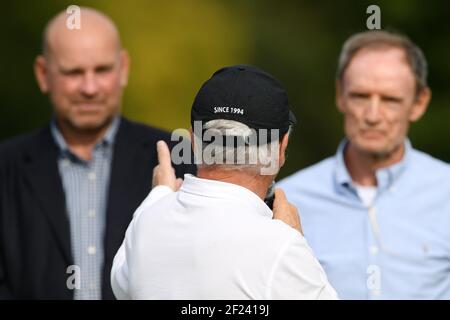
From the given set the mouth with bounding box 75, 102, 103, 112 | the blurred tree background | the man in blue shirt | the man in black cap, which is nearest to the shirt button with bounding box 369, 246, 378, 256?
the man in blue shirt

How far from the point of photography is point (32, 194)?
217 inches

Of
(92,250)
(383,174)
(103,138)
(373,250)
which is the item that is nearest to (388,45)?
(383,174)

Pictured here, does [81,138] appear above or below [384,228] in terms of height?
above

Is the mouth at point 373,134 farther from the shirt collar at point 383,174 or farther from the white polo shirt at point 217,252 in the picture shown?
the white polo shirt at point 217,252

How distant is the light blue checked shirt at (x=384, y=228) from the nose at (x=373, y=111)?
9.8 inches

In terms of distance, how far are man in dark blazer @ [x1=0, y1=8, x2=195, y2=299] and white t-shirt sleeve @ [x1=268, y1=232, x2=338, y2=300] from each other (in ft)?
6.67

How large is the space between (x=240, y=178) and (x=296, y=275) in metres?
0.37

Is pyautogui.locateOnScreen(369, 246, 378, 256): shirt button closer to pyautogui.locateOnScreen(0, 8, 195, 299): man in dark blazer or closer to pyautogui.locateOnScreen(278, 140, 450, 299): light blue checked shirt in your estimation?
pyautogui.locateOnScreen(278, 140, 450, 299): light blue checked shirt

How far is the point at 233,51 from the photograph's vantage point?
999cm

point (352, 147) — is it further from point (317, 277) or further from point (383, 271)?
point (317, 277)

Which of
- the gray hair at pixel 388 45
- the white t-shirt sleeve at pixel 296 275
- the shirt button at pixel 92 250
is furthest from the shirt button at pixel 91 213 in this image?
the white t-shirt sleeve at pixel 296 275

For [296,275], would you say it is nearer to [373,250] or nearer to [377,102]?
[373,250]

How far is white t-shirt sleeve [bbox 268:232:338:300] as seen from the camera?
10.6 feet
